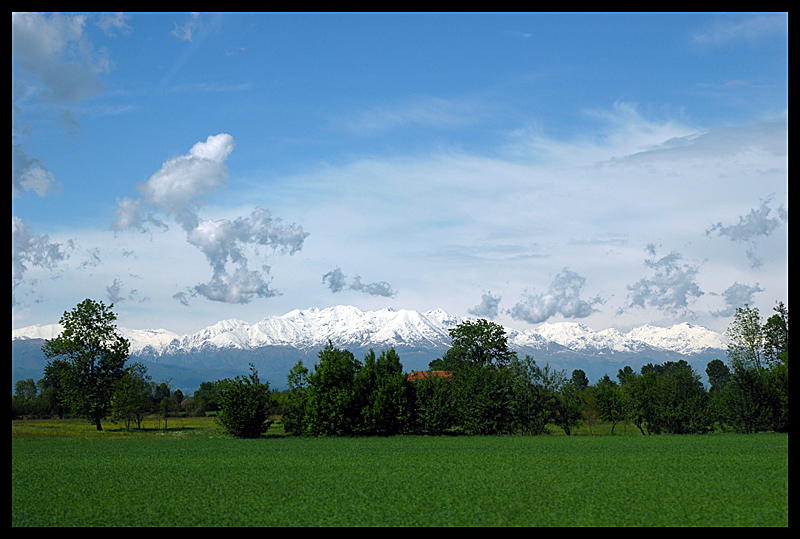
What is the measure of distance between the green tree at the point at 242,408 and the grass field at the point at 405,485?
364 inches

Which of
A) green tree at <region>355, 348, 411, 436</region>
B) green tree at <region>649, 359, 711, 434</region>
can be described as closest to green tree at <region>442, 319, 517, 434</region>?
green tree at <region>355, 348, 411, 436</region>

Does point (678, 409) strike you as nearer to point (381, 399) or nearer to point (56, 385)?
point (381, 399)

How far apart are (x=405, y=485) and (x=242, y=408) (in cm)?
2765

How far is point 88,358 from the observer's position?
53.5 metres

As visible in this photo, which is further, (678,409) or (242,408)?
(678,409)

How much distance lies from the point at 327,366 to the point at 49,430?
65.0 ft

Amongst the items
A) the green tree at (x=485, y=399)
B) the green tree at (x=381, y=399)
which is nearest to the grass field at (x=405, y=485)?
the green tree at (x=381, y=399)

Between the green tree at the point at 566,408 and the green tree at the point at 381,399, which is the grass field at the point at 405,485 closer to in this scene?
the green tree at the point at 381,399

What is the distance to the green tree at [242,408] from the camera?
47.5m

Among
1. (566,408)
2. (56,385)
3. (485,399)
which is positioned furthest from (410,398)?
(56,385)
